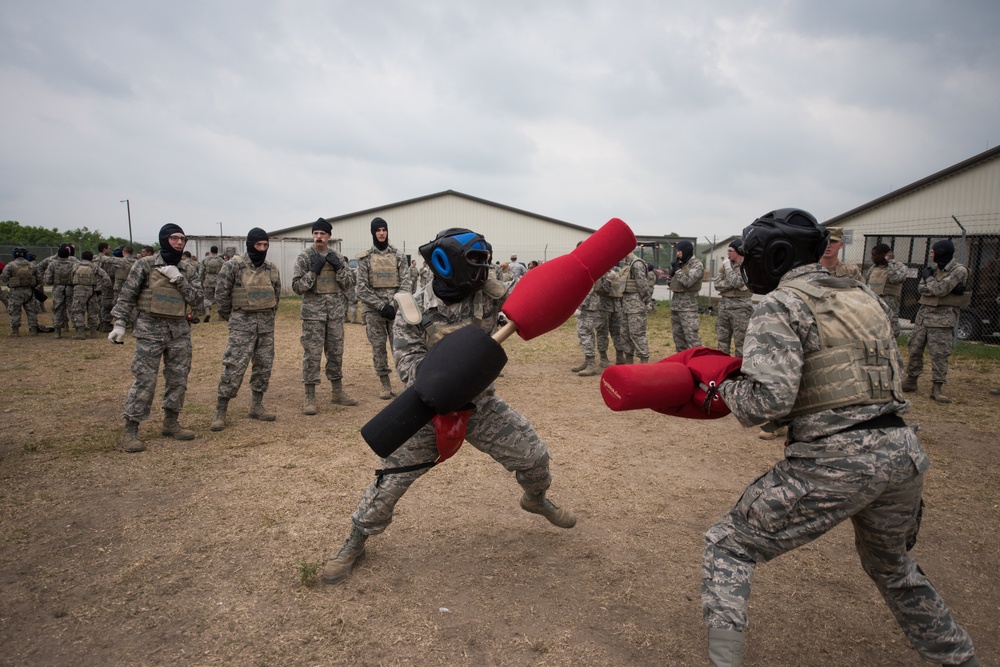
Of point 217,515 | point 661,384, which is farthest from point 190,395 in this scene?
point 661,384

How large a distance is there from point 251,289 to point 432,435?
4.88 metres

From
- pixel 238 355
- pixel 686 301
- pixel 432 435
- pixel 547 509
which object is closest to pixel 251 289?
pixel 238 355

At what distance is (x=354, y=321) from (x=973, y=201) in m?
20.5

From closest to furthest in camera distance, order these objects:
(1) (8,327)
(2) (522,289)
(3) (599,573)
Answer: (2) (522,289), (3) (599,573), (1) (8,327)

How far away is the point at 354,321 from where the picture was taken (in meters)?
21.8

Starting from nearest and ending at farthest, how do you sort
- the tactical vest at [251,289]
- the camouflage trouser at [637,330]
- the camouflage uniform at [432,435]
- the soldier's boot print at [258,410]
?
the camouflage uniform at [432,435]
the tactical vest at [251,289]
the soldier's boot print at [258,410]
the camouflage trouser at [637,330]

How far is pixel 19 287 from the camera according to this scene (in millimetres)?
15711

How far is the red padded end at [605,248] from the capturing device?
3127 mm

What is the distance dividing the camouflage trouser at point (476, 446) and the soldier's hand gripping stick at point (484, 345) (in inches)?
35.8

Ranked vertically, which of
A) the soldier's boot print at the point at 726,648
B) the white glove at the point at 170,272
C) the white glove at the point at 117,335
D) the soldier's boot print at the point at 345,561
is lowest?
the soldier's boot print at the point at 345,561

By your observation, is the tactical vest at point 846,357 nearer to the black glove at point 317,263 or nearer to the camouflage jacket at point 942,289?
the black glove at point 317,263

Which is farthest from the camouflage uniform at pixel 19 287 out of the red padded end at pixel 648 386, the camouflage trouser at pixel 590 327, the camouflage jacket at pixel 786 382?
the camouflage jacket at pixel 786 382

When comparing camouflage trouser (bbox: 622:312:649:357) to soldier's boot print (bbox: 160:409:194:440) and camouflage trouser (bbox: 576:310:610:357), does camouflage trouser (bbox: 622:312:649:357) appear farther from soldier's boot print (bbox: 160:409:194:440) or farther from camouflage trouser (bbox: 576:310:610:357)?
soldier's boot print (bbox: 160:409:194:440)

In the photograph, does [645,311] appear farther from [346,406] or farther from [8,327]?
[8,327]
